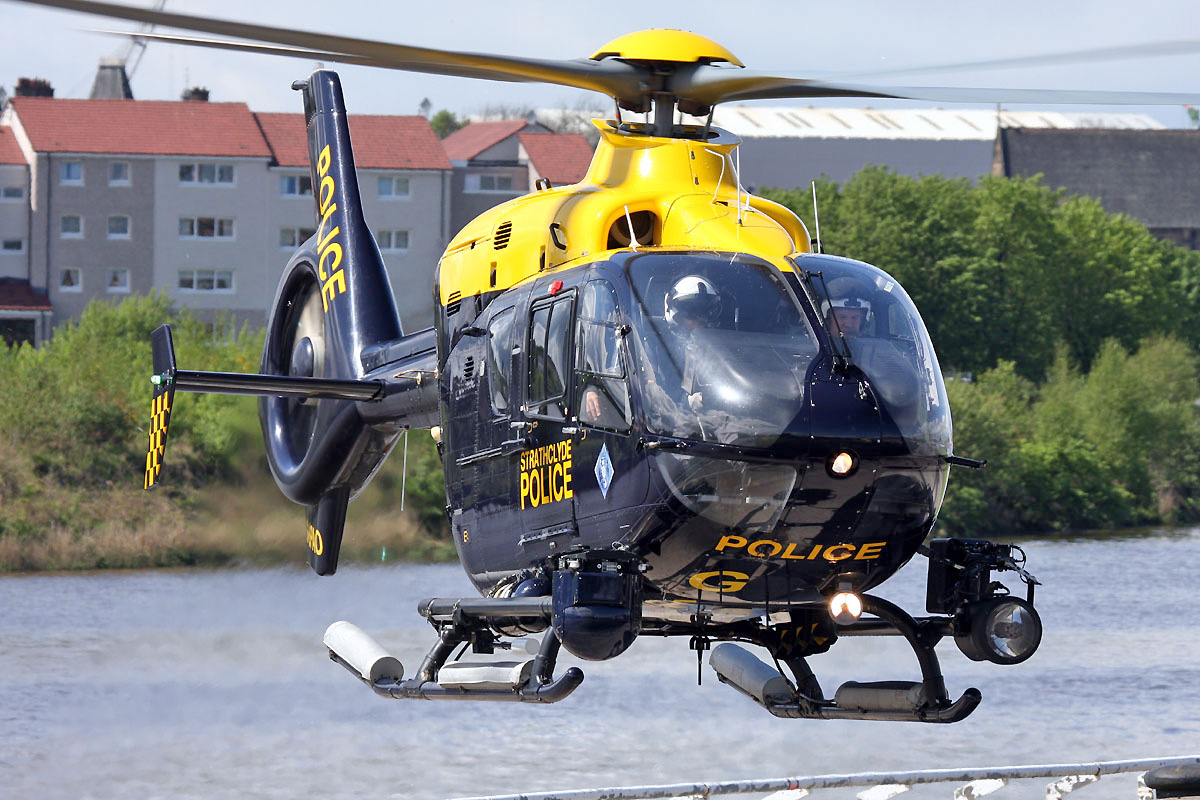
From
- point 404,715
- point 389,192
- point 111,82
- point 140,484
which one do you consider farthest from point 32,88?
point 404,715

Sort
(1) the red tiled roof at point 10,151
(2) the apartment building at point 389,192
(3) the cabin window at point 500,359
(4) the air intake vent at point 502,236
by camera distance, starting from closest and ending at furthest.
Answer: (3) the cabin window at point 500,359
(4) the air intake vent at point 502,236
(1) the red tiled roof at point 10,151
(2) the apartment building at point 389,192

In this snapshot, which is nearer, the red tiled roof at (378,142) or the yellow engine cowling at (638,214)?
the yellow engine cowling at (638,214)

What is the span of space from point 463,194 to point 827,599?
5559cm

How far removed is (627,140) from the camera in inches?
429

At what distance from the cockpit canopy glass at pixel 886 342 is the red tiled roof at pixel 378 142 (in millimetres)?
51824

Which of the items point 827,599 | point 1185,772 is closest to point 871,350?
point 827,599

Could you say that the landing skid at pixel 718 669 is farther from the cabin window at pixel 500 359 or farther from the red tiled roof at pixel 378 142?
the red tiled roof at pixel 378 142

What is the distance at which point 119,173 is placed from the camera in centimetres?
5944

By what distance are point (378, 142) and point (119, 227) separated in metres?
9.83

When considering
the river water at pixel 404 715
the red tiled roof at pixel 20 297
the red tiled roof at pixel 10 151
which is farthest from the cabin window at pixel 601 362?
the red tiled roof at pixel 10 151

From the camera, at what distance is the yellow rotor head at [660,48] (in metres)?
10.5

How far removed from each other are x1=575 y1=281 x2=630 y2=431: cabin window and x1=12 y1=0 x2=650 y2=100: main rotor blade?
57.9 inches

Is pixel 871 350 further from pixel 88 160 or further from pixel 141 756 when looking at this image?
pixel 88 160

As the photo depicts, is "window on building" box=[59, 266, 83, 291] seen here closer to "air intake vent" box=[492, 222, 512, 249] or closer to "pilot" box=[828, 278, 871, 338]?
"air intake vent" box=[492, 222, 512, 249]
